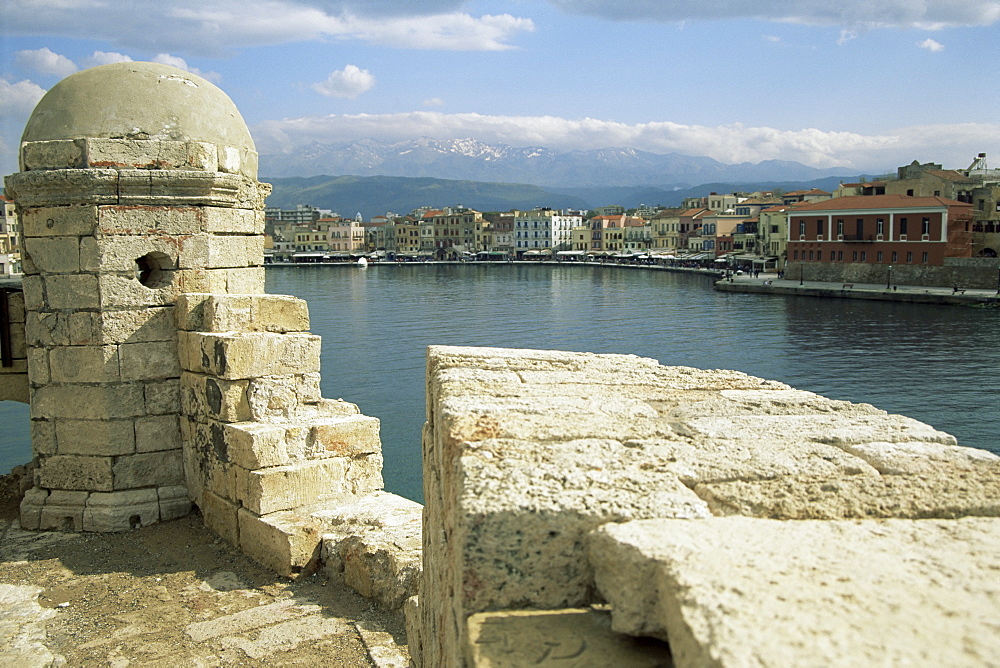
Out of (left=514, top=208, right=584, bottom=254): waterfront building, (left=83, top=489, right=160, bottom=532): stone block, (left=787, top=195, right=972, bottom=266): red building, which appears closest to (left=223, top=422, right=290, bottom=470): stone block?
(left=83, top=489, right=160, bottom=532): stone block

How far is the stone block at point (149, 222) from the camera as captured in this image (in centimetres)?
650

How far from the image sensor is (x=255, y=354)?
6105mm

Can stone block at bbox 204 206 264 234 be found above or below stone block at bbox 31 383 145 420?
above

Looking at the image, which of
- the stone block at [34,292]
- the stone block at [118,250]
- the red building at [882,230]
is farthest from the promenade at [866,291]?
the stone block at [34,292]

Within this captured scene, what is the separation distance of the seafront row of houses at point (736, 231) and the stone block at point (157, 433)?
5658 cm

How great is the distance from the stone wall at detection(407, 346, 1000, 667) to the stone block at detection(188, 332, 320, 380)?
323 centimetres

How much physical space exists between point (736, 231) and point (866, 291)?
33515mm

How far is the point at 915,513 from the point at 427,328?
40.6 m

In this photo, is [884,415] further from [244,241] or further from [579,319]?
[579,319]

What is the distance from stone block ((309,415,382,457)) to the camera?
614cm

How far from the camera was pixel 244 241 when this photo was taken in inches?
284

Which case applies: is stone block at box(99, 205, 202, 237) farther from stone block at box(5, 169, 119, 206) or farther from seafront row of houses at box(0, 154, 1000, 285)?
seafront row of houses at box(0, 154, 1000, 285)

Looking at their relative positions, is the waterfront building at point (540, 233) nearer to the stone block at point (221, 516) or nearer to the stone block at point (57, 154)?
the stone block at point (57, 154)

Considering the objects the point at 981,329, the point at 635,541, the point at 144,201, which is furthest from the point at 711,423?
the point at 981,329
